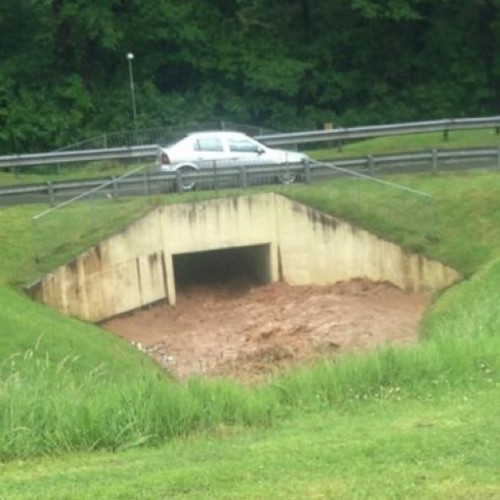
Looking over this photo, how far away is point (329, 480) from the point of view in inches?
327

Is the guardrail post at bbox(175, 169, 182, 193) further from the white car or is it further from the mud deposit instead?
the mud deposit

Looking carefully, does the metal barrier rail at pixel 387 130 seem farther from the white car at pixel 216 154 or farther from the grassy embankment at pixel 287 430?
the grassy embankment at pixel 287 430

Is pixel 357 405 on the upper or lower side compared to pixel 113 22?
lower

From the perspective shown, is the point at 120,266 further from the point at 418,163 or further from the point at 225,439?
the point at 225,439

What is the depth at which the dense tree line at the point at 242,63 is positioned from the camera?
4922 cm

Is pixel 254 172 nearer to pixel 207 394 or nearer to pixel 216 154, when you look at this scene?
pixel 216 154

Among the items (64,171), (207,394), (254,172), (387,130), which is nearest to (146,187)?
(254,172)

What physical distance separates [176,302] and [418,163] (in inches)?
312

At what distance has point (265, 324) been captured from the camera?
92.4 ft

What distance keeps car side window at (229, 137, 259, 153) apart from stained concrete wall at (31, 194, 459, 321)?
346 centimetres

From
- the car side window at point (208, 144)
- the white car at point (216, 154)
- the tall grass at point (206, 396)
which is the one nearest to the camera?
the tall grass at point (206, 396)

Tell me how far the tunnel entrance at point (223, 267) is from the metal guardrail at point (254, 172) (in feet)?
6.27

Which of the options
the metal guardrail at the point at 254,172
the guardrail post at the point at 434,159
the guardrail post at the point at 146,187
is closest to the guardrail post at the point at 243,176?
the metal guardrail at the point at 254,172

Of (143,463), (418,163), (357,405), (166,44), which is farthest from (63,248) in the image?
(166,44)
